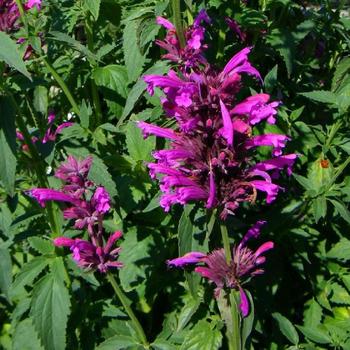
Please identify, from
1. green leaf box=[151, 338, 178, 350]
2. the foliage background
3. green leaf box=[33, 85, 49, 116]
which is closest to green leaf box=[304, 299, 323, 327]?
the foliage background

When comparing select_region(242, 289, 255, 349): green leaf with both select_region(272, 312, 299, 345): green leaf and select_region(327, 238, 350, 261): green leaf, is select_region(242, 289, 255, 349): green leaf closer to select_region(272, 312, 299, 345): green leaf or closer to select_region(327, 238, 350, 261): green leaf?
select_region(272, 312, 299, 345): green leaf

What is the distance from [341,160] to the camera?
2750mm

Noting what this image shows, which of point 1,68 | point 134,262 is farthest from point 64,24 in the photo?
point 134,262

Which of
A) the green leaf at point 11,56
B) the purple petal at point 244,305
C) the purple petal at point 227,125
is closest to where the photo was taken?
the green leaf at point 11,56

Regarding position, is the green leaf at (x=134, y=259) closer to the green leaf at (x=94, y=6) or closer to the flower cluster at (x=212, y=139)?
the flower cluster at (x=212, y=139)

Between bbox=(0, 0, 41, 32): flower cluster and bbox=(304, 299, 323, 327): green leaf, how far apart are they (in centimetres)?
196

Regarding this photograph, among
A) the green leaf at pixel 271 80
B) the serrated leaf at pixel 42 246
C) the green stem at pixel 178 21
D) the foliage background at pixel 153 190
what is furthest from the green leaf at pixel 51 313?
the green leaf at pixel 271 80

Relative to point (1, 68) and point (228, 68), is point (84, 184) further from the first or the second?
point (228, 68)

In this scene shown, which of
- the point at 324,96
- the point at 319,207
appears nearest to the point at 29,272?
the point at 319,207

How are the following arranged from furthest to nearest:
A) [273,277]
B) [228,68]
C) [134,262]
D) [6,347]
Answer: [6,347], [273,277], [134,262], [228,68]

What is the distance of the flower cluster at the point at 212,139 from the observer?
168 centimetres

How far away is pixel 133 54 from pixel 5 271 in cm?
113

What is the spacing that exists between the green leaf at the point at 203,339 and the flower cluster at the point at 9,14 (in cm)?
151

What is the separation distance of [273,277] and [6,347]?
184cm
